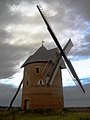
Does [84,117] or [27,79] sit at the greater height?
[27,79]

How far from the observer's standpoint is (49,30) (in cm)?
3572

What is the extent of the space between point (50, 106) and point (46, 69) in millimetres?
5446

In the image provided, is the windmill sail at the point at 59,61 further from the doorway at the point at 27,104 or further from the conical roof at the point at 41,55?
the doorway at the point at 27,104

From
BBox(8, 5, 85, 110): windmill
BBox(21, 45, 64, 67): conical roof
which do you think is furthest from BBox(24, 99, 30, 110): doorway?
BBox(21, 45, 64, 67): conical roof

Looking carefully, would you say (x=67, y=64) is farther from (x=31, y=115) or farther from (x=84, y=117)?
(x=84, y=117)

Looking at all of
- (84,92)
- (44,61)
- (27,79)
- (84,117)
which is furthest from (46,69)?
(84,117)

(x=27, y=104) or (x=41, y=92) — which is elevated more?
(x=41, y=92)

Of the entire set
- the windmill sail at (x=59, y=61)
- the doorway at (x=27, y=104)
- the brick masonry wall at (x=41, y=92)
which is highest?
the windmill sail at (x=59, y=61)

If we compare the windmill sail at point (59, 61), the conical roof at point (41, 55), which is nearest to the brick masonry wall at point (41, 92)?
the conical roof at point (41, 55)

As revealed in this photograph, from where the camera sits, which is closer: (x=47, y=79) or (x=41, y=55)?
(x=47, y=79)

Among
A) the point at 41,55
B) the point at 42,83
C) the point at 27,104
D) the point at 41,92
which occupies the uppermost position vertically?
the point at 41,55

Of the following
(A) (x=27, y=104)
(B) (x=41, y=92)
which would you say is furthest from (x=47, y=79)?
(A) (x=27, y=104)

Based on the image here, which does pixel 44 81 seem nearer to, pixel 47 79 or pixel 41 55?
pixel 47 79

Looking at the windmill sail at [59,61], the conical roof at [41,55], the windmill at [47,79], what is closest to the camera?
the windmill sail at [59,61]
